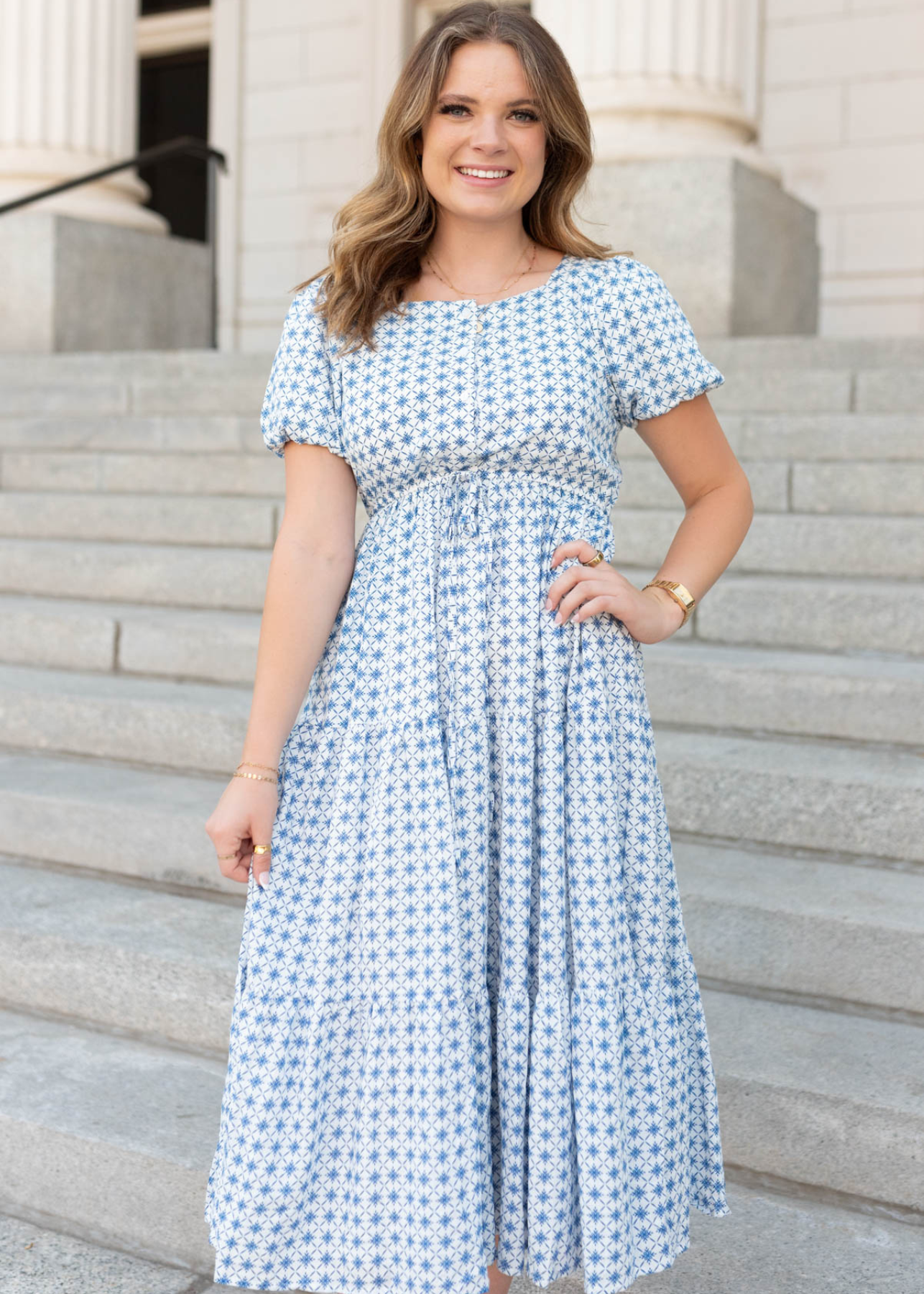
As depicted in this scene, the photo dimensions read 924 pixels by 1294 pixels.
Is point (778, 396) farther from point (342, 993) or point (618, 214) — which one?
point (342, 993)

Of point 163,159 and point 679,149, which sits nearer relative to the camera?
point 679,149

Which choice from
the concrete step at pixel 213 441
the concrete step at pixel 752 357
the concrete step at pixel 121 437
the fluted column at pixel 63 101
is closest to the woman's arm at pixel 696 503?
the concrete step at pixel 213 441

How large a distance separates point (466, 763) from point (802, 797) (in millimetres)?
1467

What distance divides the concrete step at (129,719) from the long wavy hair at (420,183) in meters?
1.88

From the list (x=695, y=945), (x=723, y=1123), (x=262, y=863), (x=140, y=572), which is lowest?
(x=723, y=1123)

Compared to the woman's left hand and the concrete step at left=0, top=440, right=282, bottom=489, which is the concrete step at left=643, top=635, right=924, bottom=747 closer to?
the woman's left hand

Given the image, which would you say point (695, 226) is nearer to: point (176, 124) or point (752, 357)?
point (752, 357)

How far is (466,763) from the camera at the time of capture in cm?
164

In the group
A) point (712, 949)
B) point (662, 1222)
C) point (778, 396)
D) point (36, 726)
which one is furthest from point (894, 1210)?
point (778, 396)

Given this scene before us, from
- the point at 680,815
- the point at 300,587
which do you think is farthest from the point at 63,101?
the point at 300,587

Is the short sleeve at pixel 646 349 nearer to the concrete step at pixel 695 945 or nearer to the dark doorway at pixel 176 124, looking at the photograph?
the concrete step at pixel 695 945

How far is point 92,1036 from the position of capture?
9.10 ft

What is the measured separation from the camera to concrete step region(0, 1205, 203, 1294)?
2143 mm

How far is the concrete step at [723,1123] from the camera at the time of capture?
7.18 ft
